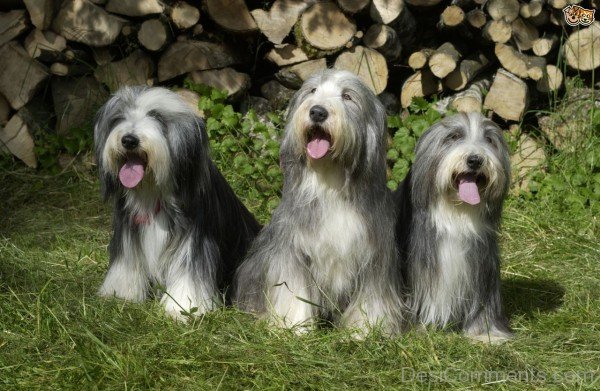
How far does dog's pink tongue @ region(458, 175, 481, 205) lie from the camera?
13.5ft

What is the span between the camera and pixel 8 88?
6.72 m

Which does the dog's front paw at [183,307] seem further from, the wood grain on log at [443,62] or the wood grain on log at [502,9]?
the wood grain on log at [502,9]

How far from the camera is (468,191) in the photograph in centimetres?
413

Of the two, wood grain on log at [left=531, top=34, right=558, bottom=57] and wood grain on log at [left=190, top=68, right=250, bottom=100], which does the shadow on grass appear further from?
wood grain on log at [left=190, top=68, right=250, bottom=100]

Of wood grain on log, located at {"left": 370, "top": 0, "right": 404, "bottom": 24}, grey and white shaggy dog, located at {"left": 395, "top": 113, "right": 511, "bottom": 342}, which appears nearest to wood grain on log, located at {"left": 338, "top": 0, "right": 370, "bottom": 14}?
wood grain on log, located at {"left": 370, "top": 0, "right": 404, "bottom": 24}

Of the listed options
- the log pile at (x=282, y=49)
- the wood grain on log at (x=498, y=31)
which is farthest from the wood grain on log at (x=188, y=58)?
the wood grain on log at (x=498, y=31)

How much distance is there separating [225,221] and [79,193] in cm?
239

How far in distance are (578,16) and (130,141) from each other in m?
4.06

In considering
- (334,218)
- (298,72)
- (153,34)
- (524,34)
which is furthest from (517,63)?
(334,218)

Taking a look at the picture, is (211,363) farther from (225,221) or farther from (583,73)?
(583,73)

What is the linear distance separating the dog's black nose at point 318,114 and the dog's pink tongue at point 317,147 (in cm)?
11

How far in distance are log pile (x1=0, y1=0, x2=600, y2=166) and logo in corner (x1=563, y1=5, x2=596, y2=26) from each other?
47 mm

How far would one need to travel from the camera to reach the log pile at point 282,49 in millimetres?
6555

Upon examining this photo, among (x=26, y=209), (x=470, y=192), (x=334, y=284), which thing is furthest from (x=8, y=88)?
(x=470, y=192)
